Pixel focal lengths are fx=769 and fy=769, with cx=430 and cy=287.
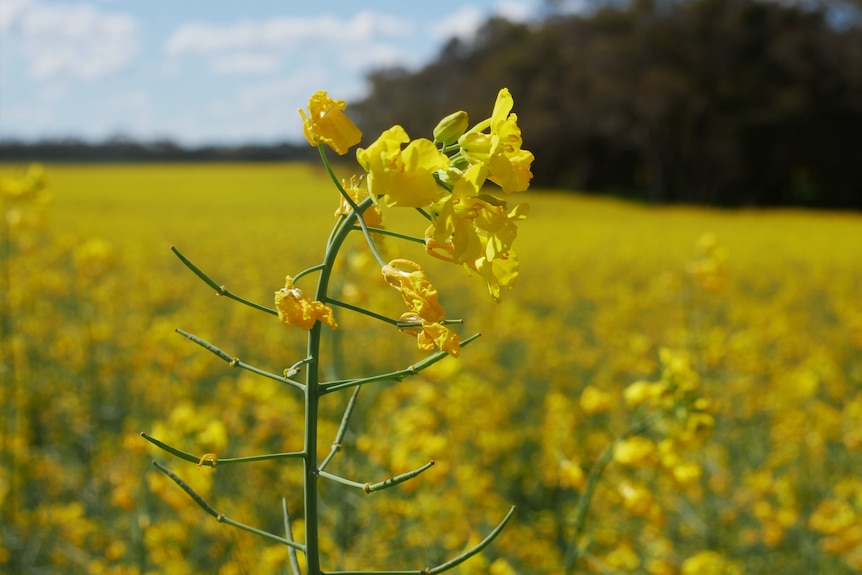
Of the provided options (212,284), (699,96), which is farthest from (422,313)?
(699,96)

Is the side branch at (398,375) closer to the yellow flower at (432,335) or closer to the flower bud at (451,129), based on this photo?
the yellow flower at (432,335)

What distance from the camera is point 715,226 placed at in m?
18.6

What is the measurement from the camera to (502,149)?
0.89 m

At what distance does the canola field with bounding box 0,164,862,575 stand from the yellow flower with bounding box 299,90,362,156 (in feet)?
1.65

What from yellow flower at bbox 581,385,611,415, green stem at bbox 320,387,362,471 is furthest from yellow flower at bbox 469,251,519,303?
yellow flower at bbox 581,385,611,415

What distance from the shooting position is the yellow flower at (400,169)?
32.9 inches

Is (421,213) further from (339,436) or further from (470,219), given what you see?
(339,436)

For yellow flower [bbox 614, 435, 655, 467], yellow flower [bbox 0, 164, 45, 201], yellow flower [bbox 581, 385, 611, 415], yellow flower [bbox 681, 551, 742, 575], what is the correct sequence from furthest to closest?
1. yellow flower [bbox 0, 164, 45, 201]
2. yellow flower [bbox 681, 551, 742, 575]
3. yellow flower [bbox 581, 385, 611, 415]
4. yellow flower [bbox 614, 435, 655, 467]

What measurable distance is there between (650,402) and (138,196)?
2385 cm

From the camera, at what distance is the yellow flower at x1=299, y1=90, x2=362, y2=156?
3.05 ft

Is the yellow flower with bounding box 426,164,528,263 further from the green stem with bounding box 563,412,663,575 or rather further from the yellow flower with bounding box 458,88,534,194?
the green stem with bounding box 563,412,663,575

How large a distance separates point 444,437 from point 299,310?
2438 mm

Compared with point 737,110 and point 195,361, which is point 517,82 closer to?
point 737,110

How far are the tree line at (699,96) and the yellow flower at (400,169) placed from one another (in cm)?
2308
